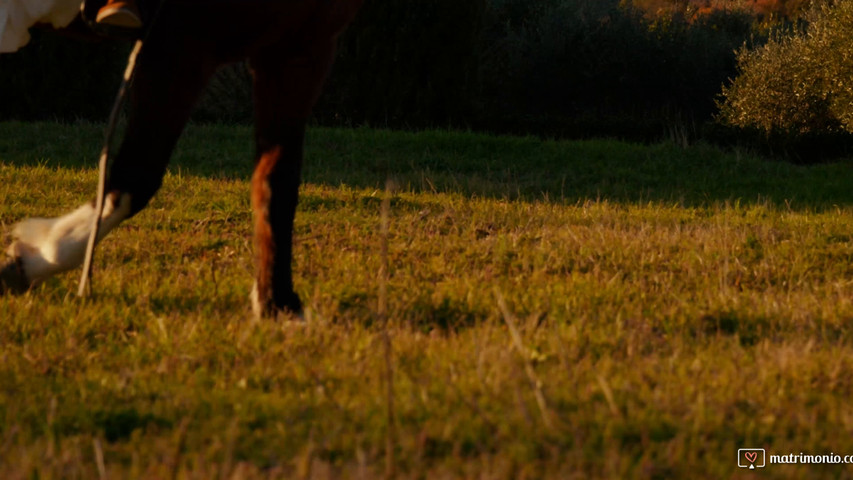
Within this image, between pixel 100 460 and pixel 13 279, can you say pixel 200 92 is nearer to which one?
pixel 13 279

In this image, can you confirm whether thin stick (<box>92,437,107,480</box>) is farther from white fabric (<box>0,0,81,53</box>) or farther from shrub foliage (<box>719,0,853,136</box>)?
shrub foliage (<box>719,0,853,136</box>)

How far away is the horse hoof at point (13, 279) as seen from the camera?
13.1 ft

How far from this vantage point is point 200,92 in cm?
355

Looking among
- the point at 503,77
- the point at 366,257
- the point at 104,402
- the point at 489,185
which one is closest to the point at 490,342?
the point at 104,402

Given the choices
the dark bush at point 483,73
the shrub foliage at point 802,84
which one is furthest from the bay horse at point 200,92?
the shrub foliage at point 802,84

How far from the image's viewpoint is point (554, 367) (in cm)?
327

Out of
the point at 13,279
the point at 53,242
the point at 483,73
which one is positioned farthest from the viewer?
the point at 483,73

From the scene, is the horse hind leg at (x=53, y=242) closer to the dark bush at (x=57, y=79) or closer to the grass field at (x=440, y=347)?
the grass field at (x=440, y=347)

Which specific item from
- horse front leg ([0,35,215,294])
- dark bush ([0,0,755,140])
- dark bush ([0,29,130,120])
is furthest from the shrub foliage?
horse front leg ([0,35,215,294])

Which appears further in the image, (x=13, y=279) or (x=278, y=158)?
(x=13, y=279)

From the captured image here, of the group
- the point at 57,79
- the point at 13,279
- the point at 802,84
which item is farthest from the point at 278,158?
the point at 802,84

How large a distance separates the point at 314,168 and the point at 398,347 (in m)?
6.27

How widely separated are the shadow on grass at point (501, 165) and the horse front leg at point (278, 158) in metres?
4.29

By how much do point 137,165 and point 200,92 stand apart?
0.40 m
